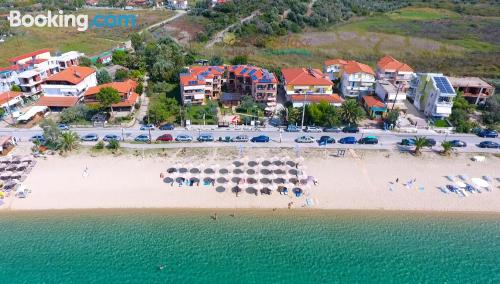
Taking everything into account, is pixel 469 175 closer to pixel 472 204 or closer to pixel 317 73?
pixel 472 204

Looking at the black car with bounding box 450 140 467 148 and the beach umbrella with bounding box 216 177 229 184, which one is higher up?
the black car with bounding box 450 140 467 148

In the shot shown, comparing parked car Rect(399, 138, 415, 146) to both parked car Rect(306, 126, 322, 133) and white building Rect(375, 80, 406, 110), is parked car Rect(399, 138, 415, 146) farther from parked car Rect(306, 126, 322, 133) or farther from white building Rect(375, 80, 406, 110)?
parked car Rect(306, 126, 322, 133)

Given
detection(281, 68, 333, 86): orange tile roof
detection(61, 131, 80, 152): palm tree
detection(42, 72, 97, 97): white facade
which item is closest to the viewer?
detection(61, 131, 80, 152): palm tree

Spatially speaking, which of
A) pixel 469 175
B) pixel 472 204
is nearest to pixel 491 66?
pixel 469 175

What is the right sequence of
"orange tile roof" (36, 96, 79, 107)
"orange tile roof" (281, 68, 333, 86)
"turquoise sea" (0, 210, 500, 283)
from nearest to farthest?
"turquoise sea" (0, 210, 500, 283) < "orange tile roof" (36, 96, 79, 107) < "orange tile roof" (281, 68, 333, 86)

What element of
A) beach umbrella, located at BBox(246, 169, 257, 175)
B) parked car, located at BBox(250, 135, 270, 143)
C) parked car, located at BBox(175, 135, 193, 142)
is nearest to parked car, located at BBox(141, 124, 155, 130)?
parked car, located at BBox(175, 135, 193, 142)
